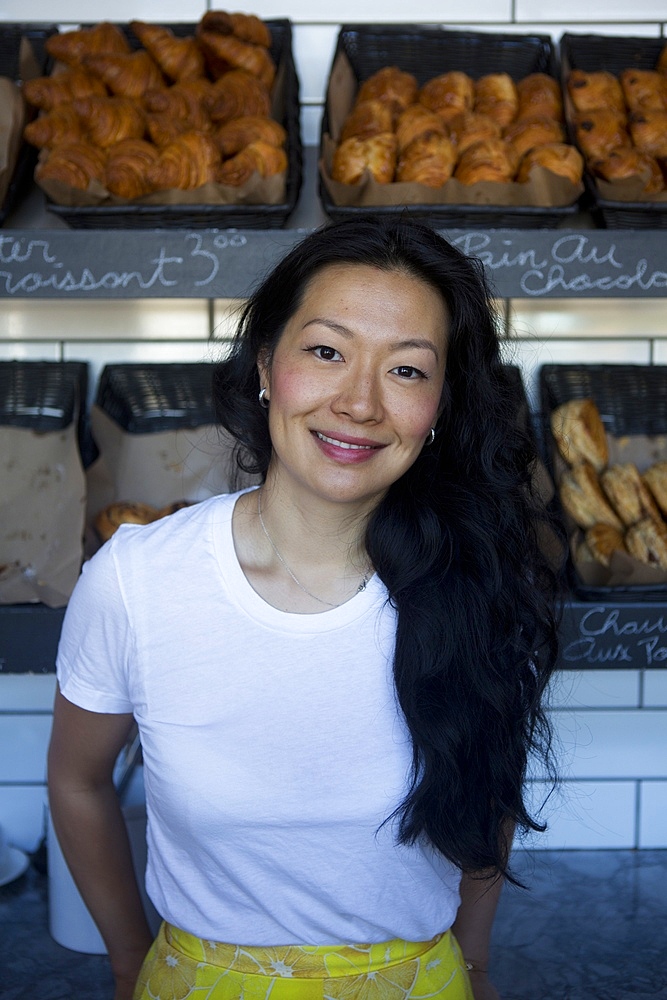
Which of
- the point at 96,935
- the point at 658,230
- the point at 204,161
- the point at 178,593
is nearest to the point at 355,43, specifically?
the point at 204,161

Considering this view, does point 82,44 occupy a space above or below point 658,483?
above

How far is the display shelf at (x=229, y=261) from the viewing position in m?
1.42

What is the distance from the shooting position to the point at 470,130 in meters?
1.68

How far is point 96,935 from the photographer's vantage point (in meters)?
1.60

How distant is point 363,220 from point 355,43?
0.97 m

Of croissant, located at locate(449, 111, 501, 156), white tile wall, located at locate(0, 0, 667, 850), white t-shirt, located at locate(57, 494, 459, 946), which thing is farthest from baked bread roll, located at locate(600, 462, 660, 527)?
white t-shirt, located at locate(57, 494, 459, 946)

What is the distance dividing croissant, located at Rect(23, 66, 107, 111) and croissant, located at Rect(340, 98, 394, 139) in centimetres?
43

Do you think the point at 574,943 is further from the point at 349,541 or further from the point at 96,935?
the point at 349,541

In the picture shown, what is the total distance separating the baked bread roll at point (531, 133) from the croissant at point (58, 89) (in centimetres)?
71

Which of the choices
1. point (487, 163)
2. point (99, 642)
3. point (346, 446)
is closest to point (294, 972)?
point (99, 642)

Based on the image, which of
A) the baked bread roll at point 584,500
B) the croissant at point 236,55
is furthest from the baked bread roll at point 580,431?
the croissant at point 236,55

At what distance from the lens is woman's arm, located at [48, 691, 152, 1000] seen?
1.05m

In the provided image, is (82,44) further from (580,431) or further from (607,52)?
(580,431)

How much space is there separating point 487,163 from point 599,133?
23cm
